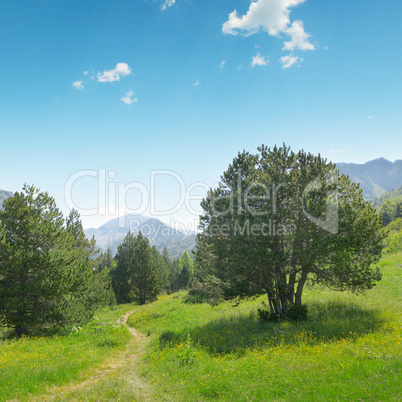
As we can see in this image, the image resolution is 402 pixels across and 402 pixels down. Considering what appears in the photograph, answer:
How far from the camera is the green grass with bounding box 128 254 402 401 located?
8.34 m

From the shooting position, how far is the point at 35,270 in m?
18.1

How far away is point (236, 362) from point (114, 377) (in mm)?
5902

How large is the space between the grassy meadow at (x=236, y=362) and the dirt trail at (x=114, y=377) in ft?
0.16

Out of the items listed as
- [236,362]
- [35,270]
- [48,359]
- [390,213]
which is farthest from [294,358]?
[390,213]

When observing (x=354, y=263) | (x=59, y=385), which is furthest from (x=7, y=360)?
(x=354, y=263)

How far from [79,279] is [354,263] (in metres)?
19.8

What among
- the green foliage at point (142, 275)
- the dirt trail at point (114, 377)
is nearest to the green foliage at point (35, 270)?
the dirt trail at point (114, 377)

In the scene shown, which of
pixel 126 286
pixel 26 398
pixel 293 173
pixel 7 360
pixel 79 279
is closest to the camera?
pixel 26 398

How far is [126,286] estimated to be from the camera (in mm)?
56000

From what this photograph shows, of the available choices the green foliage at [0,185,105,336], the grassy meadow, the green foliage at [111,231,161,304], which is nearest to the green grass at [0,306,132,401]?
the grassy meadow

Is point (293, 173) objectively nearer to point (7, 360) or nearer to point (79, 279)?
point (79, 279)

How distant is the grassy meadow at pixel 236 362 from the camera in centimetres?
866

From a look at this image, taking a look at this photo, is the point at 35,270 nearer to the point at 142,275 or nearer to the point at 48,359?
the point at 48,359

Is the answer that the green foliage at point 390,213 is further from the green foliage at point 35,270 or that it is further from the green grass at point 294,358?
the green foliage at point 35,270
